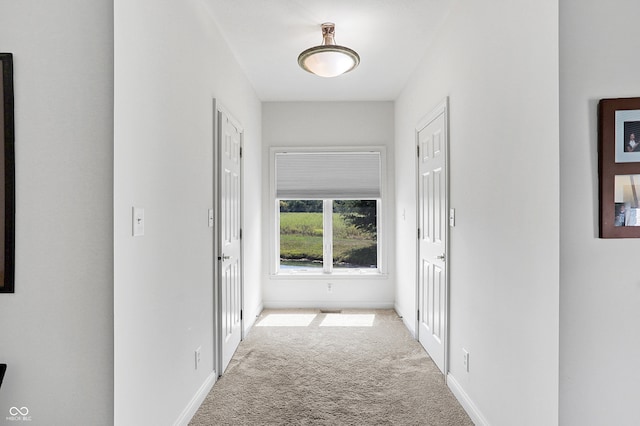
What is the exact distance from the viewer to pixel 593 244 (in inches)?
54.5

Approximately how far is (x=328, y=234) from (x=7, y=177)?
145 inches

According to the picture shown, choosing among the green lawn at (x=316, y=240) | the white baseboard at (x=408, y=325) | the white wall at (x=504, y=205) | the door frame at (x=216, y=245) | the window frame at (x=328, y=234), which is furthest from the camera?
the green lawn at (x=316, y=240)

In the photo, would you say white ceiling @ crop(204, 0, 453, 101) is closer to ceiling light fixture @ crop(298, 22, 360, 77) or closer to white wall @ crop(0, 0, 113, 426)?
ceiling light fixture @ crop(298, 22, 360, 77)

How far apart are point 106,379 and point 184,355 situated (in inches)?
29.0

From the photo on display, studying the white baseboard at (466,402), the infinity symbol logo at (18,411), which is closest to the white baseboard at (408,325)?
the white baseboard at (466,402)

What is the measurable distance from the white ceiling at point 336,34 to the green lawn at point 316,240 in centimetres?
169

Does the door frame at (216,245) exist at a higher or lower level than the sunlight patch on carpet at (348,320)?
higher

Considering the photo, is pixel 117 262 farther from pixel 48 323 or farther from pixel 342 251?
pixel 342 251

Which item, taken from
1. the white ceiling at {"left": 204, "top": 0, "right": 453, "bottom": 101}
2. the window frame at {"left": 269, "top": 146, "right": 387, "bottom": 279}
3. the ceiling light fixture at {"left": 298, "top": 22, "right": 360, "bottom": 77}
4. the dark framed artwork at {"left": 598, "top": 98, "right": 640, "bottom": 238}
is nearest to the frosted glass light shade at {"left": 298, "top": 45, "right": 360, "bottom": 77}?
the ceiling light fixture at {"left": 298, "top": 22, "right": 360, "bottom": 77}

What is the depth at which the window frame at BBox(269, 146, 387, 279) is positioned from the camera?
4.70 meters

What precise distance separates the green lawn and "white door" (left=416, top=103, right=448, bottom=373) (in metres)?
1.40

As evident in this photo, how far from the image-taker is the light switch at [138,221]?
161 centimetres

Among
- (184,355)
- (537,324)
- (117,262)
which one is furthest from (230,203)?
(537,324)

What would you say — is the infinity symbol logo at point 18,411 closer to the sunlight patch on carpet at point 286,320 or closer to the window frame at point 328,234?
the sunlight patch on carpet at point 286,320
